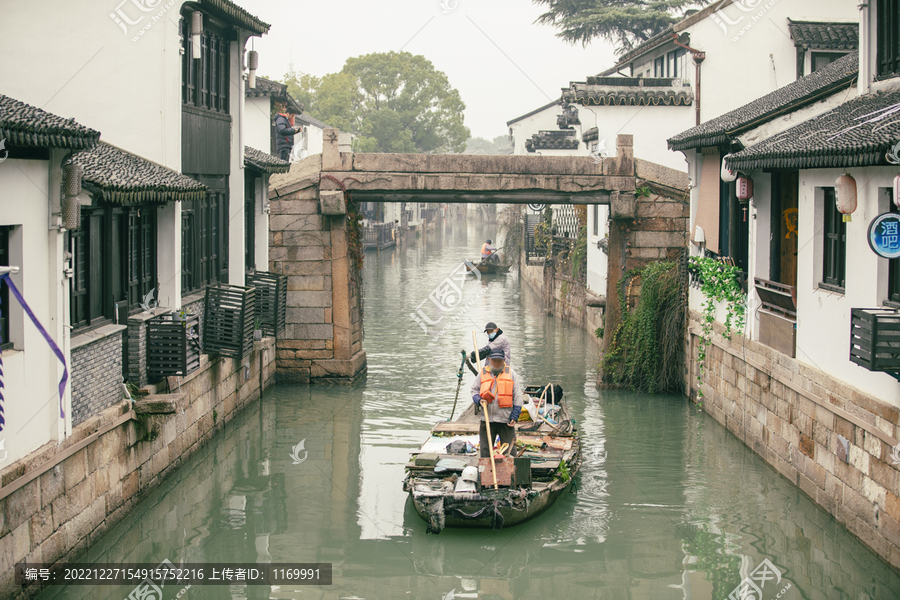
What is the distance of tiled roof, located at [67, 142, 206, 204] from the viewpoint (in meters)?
10.1

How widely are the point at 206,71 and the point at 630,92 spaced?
12576 millimetres

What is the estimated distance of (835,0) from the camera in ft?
70.9

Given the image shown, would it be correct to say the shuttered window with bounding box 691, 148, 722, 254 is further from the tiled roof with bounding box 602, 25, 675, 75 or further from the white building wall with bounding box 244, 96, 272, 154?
the white building wall with bounding box 244, 96, 272, 154

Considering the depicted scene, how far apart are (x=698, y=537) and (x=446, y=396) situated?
796 cm

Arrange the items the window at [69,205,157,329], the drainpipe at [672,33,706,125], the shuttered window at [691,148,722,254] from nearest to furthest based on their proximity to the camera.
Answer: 1. the window at [69,205,157,329]
2. the shuttered window at [691,148,722,254]
3. the drainpipe at [672,33,706,125]

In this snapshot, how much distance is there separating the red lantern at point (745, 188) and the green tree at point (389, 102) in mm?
46865

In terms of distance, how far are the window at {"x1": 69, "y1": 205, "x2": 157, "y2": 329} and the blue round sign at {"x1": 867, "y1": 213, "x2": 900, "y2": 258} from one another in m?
7.92

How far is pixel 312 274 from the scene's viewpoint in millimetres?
18656

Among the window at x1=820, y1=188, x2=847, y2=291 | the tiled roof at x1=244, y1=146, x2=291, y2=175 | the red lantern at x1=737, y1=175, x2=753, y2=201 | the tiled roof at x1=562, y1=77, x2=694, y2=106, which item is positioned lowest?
the window at x1=820, y1=188, x2=847, y2=291

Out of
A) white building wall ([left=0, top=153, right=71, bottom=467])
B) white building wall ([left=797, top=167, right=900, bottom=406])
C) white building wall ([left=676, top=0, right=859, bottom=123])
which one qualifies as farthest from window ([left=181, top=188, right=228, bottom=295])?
white building wall ([left=676, top=0, right=859, bottom=123])

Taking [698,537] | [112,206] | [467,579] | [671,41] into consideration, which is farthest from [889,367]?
[671,41]

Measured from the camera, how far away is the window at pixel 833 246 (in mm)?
10844

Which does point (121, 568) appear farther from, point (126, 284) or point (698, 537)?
point (698, 537)

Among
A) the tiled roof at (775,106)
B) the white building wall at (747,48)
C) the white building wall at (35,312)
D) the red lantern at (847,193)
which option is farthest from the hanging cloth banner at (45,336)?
the white building wall at (747,48)
